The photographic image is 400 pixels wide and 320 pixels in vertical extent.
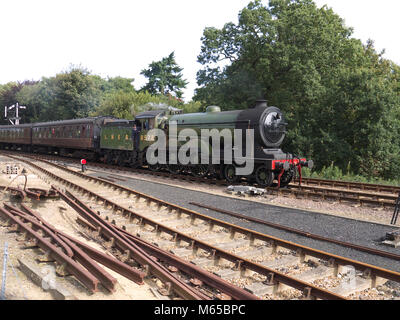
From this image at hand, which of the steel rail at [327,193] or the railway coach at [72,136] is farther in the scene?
the railway coach at [72,136]

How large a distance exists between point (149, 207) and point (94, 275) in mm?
5488

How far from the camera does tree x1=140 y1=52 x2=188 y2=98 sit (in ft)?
181

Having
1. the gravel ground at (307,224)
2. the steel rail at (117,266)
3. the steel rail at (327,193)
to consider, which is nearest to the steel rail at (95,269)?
the steel rail at (117,266)

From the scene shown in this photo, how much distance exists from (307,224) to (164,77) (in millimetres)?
50406

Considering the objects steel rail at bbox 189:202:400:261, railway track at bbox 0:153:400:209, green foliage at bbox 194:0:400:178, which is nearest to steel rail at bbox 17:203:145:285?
steel rail at bbox 189:202:400:261

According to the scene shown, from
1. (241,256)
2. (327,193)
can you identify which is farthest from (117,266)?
(327,193)

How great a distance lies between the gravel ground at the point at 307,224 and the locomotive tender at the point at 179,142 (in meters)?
2.95

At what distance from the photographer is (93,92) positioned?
164ft

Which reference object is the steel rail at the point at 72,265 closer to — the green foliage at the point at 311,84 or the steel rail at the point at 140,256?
the steel rail at the point at 140,256

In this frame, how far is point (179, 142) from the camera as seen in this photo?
16.9 m

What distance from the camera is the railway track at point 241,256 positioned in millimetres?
5027

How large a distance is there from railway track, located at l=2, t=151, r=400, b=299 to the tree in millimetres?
47885

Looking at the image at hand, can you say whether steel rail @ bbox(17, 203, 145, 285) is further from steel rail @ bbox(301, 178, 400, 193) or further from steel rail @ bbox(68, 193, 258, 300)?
steel rail @ bbox(301, 178, 400, 193)
